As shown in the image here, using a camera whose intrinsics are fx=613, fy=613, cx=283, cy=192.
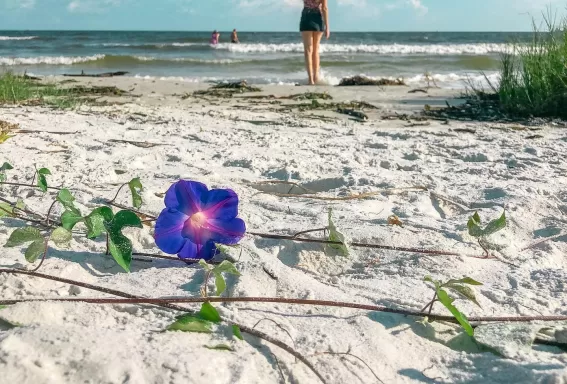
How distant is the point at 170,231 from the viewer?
1.39 metres

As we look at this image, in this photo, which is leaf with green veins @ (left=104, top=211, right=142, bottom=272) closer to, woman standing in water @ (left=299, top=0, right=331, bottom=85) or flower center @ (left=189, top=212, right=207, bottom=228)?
flower center @ (left=189, top=212, right=207, bottom=228)

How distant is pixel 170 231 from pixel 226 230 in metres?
0.13

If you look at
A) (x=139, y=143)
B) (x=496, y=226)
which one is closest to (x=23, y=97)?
(x=139, y=143)

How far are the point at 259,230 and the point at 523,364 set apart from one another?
2.92 ft

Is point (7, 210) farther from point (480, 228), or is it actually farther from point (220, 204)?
point (480, 228)

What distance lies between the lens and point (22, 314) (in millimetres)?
1099

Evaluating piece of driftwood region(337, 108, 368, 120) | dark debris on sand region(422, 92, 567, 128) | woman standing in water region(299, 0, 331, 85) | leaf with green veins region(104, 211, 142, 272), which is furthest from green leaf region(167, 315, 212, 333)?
woman standing in water region(299, 0, 331, 85)

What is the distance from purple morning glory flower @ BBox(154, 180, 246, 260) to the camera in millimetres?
1380

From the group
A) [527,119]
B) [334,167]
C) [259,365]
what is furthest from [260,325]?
[527,119]

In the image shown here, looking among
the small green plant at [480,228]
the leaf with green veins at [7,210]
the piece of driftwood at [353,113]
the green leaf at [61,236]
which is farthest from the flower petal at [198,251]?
the piece of driftwood at [353,113]

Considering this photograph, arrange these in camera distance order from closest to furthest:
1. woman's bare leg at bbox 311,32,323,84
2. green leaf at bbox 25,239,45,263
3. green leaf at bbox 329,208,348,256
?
green leaf at bbox 25,239,45,263, green leaf at bbox 329,208,348,256, woman's bare leg at bbox 311,32,323,84

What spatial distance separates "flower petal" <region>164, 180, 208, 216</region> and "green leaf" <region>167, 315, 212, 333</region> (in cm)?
36

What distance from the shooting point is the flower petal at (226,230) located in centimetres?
144

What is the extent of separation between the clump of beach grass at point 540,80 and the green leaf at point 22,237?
13.4 ft
